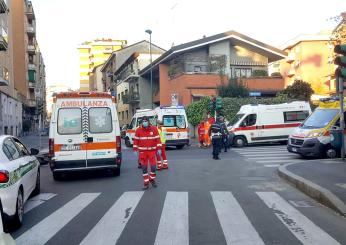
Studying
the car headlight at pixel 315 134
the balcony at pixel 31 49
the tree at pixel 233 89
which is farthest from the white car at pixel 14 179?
the balcony at pixel 31 49

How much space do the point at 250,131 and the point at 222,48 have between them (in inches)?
617

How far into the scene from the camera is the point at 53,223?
282 inches

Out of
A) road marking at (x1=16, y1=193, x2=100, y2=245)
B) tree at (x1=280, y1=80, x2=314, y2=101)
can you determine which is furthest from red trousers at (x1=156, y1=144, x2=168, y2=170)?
tree at (x1=280, y1=80, x2=314, y2=101)

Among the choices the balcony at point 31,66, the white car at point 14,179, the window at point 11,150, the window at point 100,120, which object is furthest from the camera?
the balcony at point 31,66

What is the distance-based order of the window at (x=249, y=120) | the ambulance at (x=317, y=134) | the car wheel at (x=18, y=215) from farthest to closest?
the window at (x=249, y=120) < the ambulance at (x=317, y=134) < the car wheel at (x=18, y=215)

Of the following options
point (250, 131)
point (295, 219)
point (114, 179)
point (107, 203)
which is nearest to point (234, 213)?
point (295, 219)

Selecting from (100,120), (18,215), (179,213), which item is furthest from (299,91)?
(18,215)

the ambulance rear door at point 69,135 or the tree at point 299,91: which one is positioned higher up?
the tree at point 299,91

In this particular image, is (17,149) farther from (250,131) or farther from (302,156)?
(250,131)

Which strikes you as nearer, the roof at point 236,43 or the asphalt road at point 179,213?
the asphalt road at point 179,213

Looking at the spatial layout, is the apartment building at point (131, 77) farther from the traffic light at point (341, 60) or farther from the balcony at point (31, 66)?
the traffic light at point (341, 60)

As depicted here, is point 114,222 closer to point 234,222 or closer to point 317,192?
point 234,222

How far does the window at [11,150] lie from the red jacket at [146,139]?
3.23 metres

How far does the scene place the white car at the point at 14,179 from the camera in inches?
262
